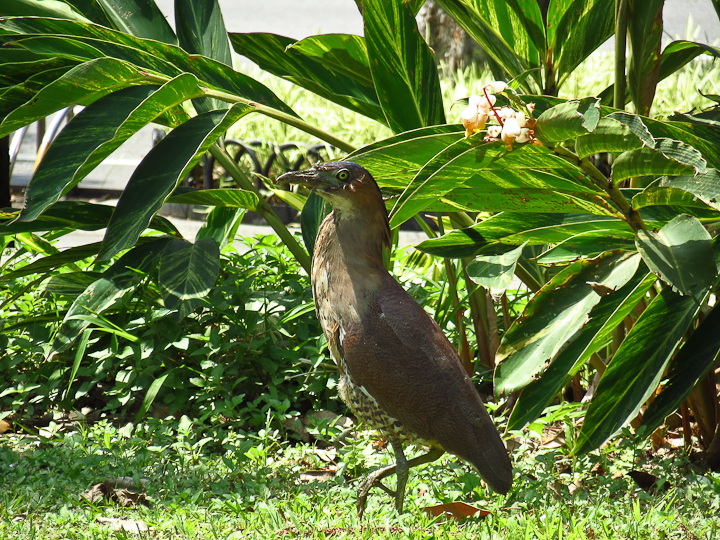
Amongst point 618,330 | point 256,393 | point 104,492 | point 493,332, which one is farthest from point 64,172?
point 618,330

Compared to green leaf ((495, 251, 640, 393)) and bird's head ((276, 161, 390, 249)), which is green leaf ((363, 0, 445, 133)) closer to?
bird's head ((276, 161, 390, 249))

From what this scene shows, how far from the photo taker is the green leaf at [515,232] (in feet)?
6.88

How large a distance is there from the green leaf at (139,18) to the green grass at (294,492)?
1.53 meters

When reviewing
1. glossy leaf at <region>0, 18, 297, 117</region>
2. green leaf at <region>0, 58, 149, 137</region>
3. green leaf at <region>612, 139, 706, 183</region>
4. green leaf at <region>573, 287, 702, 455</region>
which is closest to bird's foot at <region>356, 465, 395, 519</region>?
green leaf at <region>573, 287, 702, 455</region>

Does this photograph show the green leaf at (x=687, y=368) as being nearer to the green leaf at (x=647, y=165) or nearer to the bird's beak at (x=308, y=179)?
the green leaf at (x=647, y=165)

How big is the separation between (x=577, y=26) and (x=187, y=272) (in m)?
1.71

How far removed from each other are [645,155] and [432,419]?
2.95ft

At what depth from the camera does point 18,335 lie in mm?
3385

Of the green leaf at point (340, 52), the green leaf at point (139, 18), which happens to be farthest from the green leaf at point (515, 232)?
the green leaf at point (139, 18)

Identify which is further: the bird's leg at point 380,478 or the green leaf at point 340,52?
the green leaf at point 340,52

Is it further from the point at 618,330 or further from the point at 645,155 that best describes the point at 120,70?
the point at 618,330

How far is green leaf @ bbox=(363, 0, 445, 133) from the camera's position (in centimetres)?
221

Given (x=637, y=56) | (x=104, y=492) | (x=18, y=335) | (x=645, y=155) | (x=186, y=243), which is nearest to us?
(x=645, y=155)

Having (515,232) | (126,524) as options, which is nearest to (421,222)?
(515,232)
